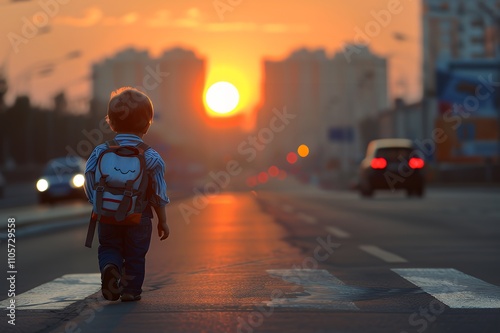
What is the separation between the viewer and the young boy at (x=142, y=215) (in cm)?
730

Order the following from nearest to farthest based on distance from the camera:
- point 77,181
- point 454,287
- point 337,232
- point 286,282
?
point 454,287
point 286,282
point 337,232
point 77,181

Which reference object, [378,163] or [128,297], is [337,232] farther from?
[378,163]

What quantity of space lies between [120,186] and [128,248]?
448 mm

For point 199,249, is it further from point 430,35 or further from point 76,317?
point 430,35

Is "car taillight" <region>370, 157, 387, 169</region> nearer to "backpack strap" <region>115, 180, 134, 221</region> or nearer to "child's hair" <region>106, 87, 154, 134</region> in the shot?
"child's hair" <region>106, 87, 154, 134</region>

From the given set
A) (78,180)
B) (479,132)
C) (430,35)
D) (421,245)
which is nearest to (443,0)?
(430,35)

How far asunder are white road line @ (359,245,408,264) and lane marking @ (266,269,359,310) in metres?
1.42

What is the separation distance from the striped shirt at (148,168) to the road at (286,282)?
73 cm

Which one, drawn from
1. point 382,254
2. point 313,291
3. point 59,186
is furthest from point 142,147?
point 59,186

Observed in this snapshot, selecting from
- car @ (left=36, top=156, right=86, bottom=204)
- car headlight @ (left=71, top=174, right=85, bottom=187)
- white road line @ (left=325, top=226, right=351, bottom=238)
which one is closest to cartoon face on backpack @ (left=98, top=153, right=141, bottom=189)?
white road line @ (left=325, top=226, right=351, bottom=238)

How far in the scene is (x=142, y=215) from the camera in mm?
7414

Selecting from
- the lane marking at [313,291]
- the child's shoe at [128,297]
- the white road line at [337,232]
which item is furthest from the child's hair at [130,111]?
the white road line at [337,232]

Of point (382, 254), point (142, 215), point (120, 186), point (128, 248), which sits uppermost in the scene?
point (120, 186)

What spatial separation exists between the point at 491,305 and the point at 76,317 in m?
2.71
